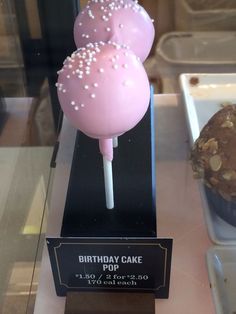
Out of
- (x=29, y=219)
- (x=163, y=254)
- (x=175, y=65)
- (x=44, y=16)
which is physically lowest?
(x=175, y=65)

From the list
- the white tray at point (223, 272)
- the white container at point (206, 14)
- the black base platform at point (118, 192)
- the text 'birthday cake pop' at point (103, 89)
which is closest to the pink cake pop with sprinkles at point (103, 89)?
the text 'birthday cake pop' at point (103, 89)

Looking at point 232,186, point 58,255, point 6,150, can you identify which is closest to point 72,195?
point 58,255

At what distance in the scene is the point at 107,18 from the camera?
0.51m

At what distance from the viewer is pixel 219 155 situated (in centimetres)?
54

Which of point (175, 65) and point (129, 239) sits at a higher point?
point (129, 239)

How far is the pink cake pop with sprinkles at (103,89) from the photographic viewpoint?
0.40 m

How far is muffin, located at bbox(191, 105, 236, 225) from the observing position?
0.53m

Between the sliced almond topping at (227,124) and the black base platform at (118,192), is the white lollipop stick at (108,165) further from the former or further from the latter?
the sliced almond topping at (227,124)

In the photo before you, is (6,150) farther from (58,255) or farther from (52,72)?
(58,255)

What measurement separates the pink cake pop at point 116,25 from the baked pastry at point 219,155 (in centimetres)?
14

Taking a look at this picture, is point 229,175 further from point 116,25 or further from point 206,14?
point 206,14

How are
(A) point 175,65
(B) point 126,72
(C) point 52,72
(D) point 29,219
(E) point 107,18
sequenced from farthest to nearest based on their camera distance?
(A) point 175,65
(C) point 52,72
(D) point 29,219
(E) point 107,18
(B) point 126,72

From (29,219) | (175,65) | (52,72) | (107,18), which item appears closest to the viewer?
(107,18)

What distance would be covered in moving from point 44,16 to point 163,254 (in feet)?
1.69
